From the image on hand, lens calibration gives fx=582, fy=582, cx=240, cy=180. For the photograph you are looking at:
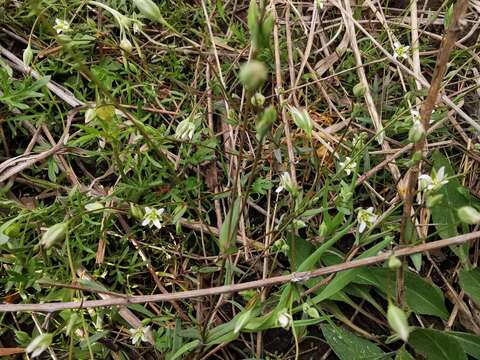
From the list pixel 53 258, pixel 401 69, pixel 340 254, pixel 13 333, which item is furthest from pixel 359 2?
pixel 13 333

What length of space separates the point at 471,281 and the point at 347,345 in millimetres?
436

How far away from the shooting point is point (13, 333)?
1903mm

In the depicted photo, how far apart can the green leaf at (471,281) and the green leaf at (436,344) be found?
207 mm

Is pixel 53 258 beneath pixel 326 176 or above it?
beneath

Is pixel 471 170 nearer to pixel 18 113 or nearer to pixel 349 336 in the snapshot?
pixel 349 336

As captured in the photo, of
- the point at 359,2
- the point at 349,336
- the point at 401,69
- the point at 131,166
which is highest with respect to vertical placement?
the point at 359,2

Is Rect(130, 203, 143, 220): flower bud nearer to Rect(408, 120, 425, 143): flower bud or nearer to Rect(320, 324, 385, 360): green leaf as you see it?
Rect(320, 324, 385, 360): green leaf

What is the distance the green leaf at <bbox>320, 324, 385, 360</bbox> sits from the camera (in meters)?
1.77

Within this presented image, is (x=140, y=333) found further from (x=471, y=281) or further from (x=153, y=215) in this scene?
(x=471, y=281)

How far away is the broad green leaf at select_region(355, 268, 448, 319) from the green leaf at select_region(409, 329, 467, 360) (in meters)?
0.14

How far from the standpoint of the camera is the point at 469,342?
173cm

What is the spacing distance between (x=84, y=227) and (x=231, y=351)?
0.63 meters

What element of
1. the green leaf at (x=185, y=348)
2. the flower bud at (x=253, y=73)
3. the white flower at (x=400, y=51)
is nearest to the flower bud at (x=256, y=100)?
the flower bud at (x=253, y=73)

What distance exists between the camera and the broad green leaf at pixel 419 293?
181 cm
